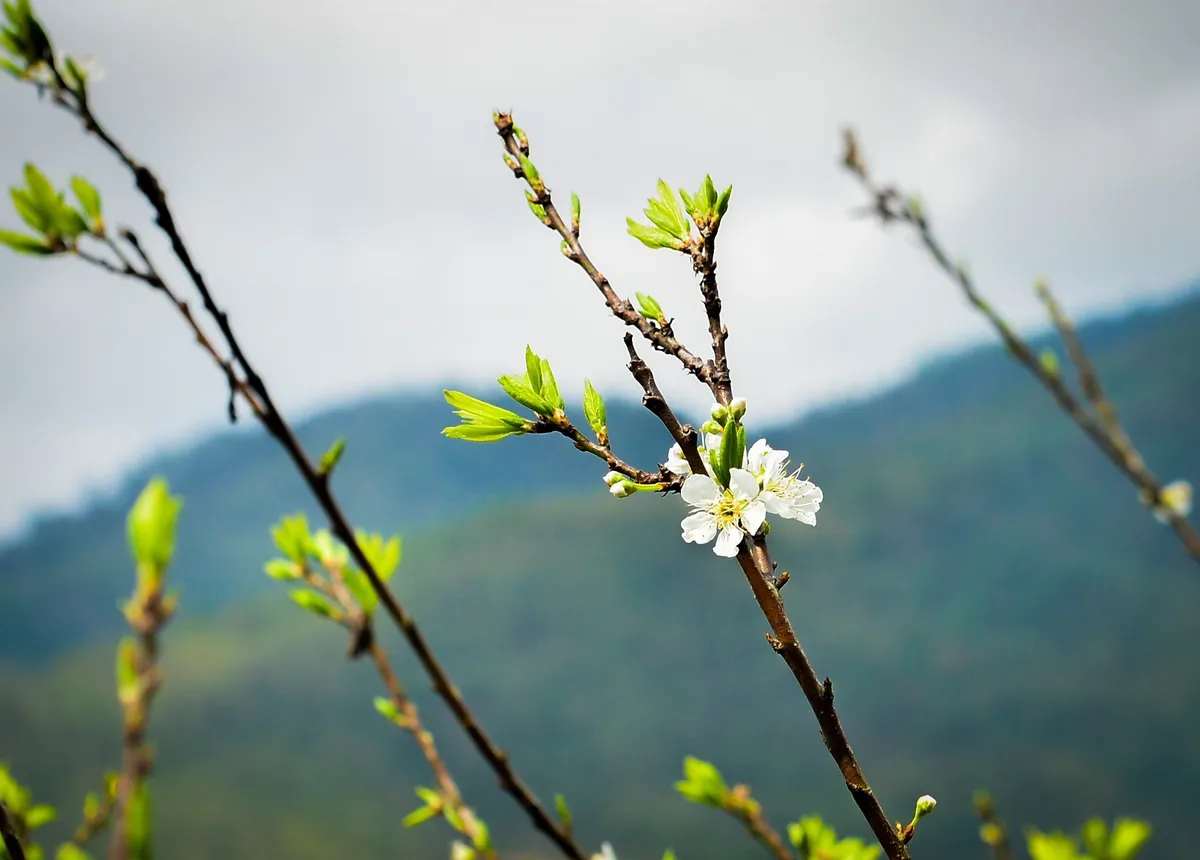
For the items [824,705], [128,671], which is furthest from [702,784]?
[128,671]

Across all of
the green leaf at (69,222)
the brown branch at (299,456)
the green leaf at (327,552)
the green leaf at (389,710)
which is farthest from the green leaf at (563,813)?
the green leaf at (69,222)

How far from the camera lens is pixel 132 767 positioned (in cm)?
26

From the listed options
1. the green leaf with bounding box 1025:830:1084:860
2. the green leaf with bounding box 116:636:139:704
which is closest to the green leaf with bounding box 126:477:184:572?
the green leaf with bounding box 116:636:139:704

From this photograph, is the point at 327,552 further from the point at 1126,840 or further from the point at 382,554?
the point at 1126,840

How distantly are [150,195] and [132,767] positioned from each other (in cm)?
30

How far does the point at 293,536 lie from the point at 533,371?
34cm

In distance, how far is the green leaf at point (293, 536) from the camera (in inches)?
27.8

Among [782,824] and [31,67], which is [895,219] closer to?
[31,67]

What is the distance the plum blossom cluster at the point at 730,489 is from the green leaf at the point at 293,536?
35 cm

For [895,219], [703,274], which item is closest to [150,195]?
[703,274]

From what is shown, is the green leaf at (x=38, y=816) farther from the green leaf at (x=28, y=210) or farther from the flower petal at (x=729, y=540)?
the flower petal at (x=729, y=540)

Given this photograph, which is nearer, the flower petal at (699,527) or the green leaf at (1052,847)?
the flower petal at (699,527)

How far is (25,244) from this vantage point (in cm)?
54

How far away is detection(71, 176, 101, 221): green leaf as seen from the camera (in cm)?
54
